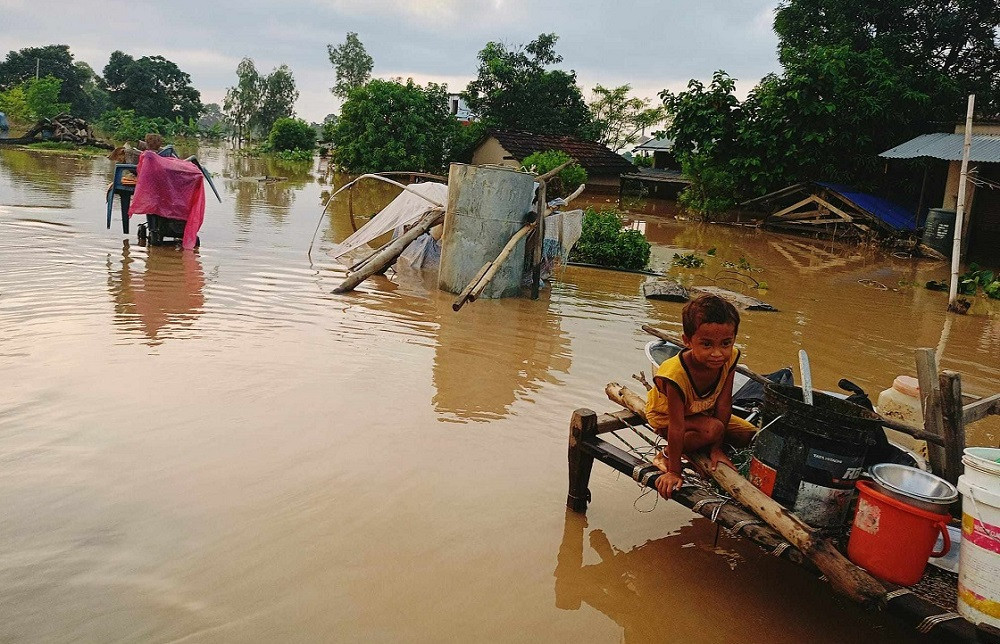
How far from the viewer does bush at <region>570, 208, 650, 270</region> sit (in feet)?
41.2

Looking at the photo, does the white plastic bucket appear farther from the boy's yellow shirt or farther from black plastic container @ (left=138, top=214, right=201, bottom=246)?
black plastic container @ (left=138, top=214, right=201, bottom=246)

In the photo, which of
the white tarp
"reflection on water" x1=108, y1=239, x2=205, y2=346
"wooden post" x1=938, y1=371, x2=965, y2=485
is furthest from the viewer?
the white tarp

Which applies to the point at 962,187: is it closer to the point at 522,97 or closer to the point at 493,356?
the point at 493,356

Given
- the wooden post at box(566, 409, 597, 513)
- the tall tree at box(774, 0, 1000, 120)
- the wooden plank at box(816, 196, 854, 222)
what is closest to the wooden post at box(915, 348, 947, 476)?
the wooden post at box(566, 409, 597, 513)

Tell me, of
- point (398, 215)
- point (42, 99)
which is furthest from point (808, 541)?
point (42, 99)

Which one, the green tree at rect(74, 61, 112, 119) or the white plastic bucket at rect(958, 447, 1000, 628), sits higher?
the green tree at rect(74, 61, 112, 119)

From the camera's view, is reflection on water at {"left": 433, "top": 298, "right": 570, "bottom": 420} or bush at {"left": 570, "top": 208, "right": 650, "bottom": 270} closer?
reflection on water at {"left": 433, "top": 298, "right": 570, "bottom": 420}

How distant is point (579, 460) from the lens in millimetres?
3719

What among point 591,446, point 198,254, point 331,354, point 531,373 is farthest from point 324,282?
point 591,446

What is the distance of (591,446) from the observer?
364 cm

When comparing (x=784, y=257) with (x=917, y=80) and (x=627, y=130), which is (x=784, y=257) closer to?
(x=917, y=80)

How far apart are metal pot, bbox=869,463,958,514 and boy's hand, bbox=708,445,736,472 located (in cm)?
60

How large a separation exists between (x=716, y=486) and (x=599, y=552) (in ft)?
2.07

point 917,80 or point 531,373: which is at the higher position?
point 917,80
